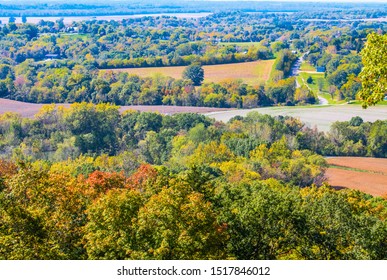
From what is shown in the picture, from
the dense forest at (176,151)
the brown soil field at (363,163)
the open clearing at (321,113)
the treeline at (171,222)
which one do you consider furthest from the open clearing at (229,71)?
the treeline at (171,222)

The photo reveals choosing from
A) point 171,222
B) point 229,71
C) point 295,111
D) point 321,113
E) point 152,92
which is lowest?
point 229,71

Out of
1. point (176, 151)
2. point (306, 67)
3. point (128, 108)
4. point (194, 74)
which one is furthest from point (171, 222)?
point (306, 67)

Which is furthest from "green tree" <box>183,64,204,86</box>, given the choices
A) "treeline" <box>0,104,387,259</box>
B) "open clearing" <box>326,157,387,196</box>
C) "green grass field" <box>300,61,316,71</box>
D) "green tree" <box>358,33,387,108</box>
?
"green tree" <box>358,33,387,108</box>

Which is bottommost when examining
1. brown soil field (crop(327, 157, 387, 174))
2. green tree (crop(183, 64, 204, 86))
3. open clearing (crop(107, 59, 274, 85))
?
open clearing (crop(107, 59, 274, 85))

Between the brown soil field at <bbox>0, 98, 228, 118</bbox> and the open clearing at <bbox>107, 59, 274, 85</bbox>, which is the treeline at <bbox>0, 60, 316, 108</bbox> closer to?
the brown soil field at <bbox>0, 98, 228, 118</bbox>

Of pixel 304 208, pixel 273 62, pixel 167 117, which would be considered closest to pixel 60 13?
pixel 273 62

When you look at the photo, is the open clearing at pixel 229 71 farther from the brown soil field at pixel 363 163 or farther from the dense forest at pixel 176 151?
the brown soil field at pixel 363 163

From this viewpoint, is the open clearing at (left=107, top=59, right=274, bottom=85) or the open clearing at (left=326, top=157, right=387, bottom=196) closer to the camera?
the open clearing at (left=326, top=157, right=387, bottom=196)

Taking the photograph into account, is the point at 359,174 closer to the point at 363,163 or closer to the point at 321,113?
the point at 363,163
